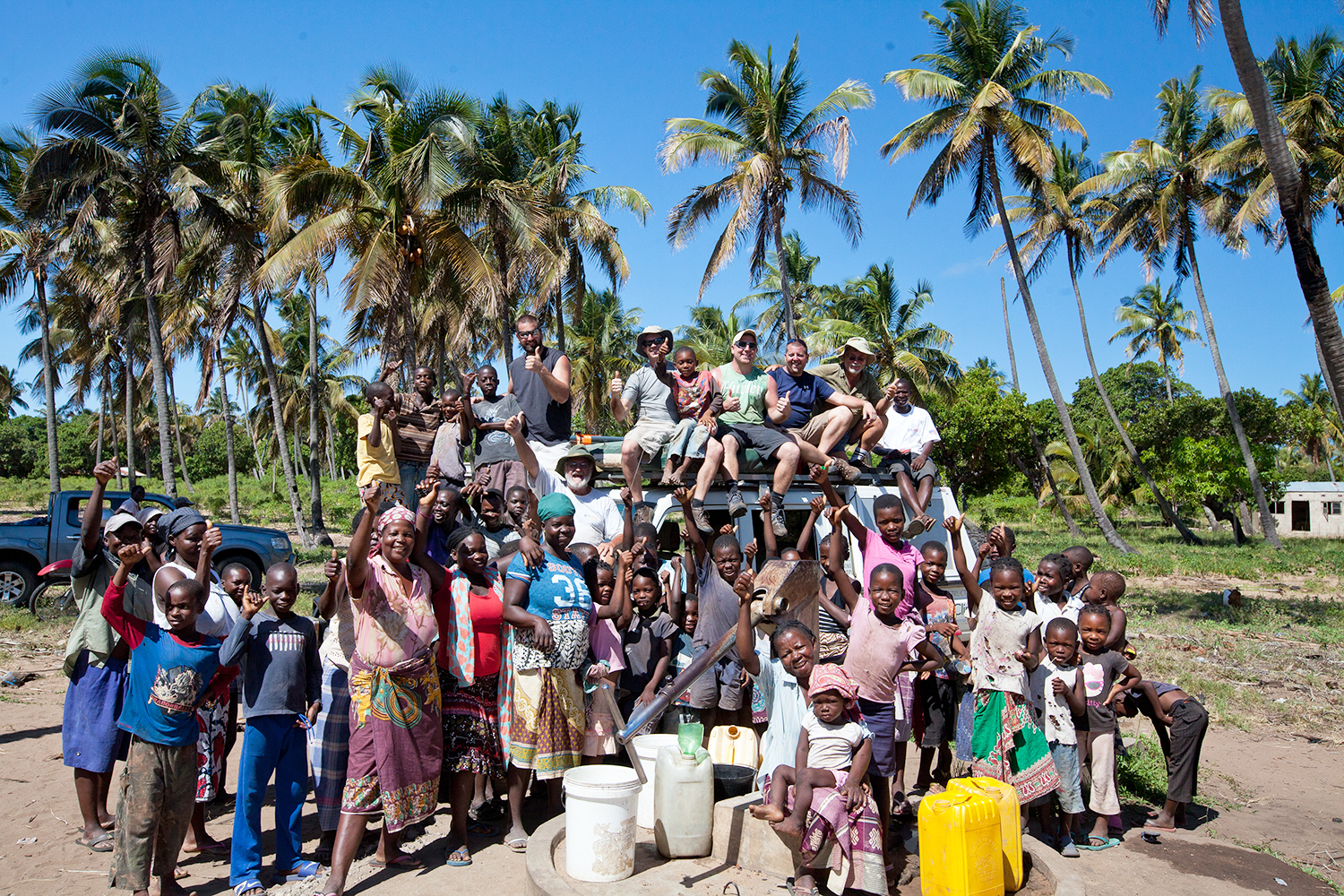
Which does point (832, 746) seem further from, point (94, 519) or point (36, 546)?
point (36, 546)

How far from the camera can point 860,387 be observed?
7.21m

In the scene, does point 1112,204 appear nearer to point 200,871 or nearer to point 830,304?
point 830,304

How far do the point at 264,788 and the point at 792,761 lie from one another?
2.50 m

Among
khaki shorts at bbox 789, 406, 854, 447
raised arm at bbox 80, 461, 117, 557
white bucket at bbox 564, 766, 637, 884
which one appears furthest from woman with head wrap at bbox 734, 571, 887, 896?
raised arm at bbox 80, 461, 117, 557

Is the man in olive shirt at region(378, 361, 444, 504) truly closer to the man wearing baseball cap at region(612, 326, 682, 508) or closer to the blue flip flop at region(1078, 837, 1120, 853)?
the man wearing baseball cap at region(612, 326, 682, 508)

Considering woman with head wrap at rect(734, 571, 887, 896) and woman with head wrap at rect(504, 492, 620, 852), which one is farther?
woman with head wrap at rect(504, 492, 620, 852)

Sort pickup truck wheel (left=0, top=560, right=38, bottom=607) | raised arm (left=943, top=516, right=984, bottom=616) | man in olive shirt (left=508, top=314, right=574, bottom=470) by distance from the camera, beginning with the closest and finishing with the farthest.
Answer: raised arm (left=943, top=516, right=984, bottom=616) → man in olive shirt (left=508, top=314, right=574, bottom=470) → pickup truck wheel (left=0, top=560, right=38, bottom=607)

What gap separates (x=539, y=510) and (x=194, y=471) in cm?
6113

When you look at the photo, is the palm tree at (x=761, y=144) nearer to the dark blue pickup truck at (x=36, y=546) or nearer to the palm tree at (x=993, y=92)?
the palm tree at (x=993, y=92)

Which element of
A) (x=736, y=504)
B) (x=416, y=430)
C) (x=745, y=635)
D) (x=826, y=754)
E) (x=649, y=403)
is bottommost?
(x=826, y=754)

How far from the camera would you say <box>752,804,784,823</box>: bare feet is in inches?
141

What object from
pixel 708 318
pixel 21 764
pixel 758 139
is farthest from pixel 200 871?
pixel 708 318

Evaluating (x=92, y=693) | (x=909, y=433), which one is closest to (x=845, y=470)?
(x=909, y=433)

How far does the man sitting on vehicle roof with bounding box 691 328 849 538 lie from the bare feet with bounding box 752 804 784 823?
2063 mm
